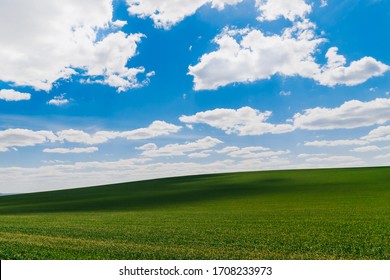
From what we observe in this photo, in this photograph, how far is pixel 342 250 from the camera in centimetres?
2138

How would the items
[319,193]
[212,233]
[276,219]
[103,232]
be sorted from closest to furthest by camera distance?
[212,233] → [103,232] → [276,219] → [319,193]

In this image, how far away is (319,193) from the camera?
65125 mm

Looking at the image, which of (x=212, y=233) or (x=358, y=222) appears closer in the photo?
(x=212, y=233)

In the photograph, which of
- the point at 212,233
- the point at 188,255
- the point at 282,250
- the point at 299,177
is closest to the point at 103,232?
the point at 212,233

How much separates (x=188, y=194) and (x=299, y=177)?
3146 cm

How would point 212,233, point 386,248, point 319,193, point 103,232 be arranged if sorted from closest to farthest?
point 386,248 → point 212,233 → point 103,232 → point 319,193

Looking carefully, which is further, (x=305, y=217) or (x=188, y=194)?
(x=188, y=194)

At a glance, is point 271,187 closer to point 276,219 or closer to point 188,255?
point 276,219

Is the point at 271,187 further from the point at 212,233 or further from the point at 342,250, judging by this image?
the point at 342,250

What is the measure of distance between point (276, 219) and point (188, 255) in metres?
17.8
